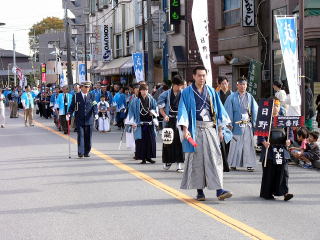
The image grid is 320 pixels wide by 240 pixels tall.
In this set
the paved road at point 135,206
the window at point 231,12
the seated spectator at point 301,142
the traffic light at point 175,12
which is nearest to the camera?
the paved road at point 135,206

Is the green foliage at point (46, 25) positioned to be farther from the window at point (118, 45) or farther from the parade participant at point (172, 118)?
the parade participant at point (172, 118)

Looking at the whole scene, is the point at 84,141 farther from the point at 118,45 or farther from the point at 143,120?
the point at 118,45

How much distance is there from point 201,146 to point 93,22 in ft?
164

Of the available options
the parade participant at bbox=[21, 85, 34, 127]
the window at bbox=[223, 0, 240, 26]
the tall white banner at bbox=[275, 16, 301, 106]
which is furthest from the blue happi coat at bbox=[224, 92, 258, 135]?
the parade participant at bbox=[21, 85, 34, 127]

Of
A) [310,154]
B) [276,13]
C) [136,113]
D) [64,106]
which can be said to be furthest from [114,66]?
[310,154]

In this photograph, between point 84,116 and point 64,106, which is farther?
point 64,106

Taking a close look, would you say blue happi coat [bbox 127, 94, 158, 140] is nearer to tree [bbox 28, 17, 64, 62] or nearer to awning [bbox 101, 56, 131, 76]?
awning [bbox 101, 56, 131, 76]

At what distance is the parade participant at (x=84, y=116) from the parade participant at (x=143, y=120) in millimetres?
1585

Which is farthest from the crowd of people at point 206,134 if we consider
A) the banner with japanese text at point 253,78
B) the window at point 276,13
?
the window at point 276,13

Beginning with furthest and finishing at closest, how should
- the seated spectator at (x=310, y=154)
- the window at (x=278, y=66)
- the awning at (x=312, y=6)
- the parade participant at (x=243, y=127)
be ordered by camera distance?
the window at (x=278, y=66) → the awning at (x=312, y=6) → the seated spectator at (x=310, y=154) → the parade participant at (x=243, y=127)

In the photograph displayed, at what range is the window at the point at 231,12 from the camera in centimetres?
2694

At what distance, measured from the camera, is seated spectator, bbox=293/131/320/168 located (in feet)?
42.1

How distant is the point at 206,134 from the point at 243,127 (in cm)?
377

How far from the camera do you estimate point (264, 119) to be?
9.27 metres
